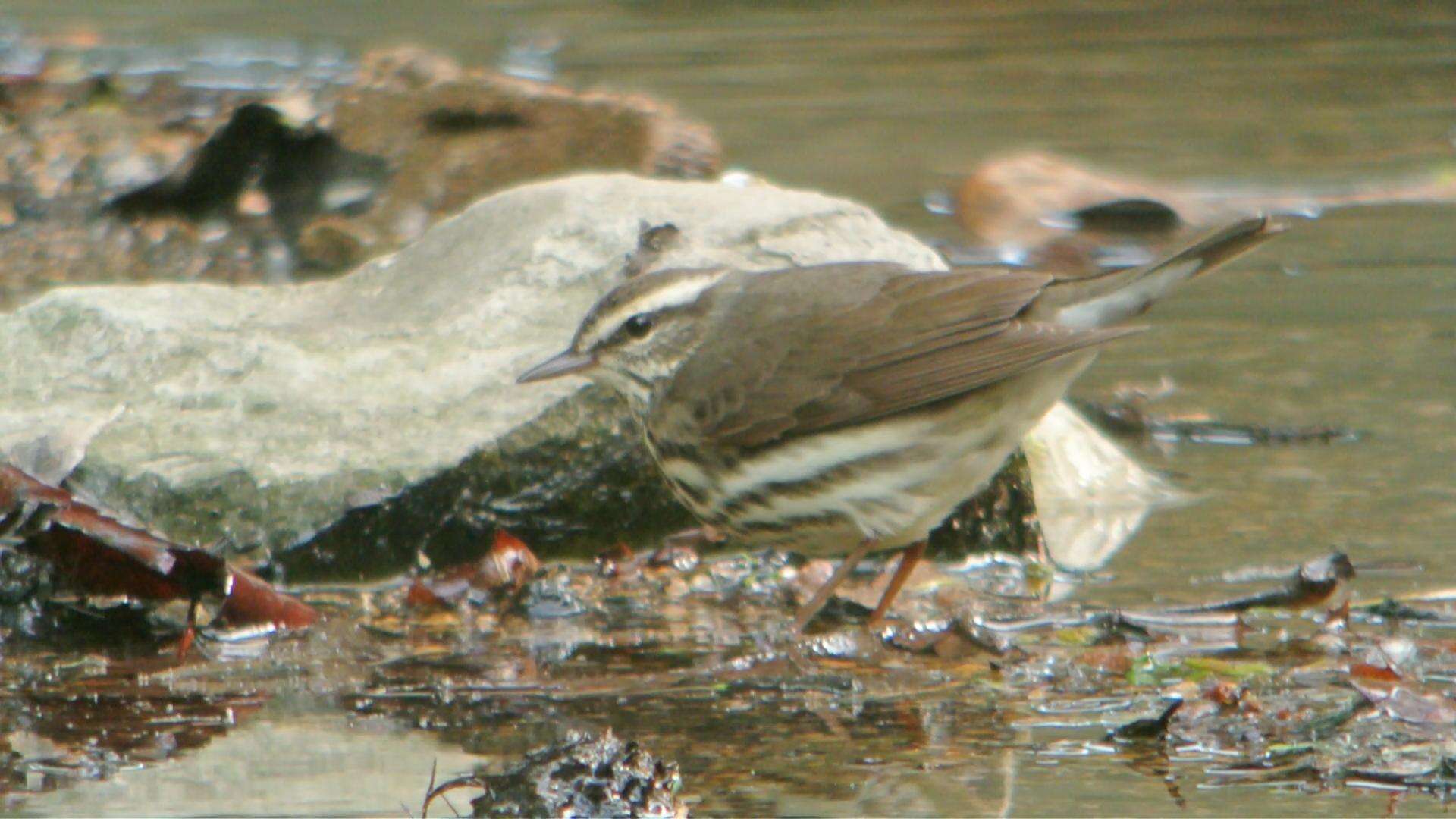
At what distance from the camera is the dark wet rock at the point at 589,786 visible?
315cm

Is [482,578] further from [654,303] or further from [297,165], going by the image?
[297,165]

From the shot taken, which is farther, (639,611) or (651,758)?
(639,611)

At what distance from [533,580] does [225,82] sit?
1008cm

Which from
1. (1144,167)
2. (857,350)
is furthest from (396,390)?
(1144,167)

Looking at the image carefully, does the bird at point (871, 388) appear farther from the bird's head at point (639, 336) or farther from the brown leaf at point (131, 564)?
the brown leaf at point (131, 564)

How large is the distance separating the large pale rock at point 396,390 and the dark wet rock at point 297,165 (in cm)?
358

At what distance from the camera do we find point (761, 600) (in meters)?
5.02

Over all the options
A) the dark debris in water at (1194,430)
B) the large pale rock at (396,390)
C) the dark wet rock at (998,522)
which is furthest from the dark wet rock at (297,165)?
the dark wet rock at (998,522)

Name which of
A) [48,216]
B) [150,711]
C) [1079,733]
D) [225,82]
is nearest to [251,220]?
[48,216]

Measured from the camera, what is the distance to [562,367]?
4961 millimetres

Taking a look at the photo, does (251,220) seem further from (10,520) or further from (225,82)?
(10,520)

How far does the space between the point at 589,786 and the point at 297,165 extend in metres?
7.86

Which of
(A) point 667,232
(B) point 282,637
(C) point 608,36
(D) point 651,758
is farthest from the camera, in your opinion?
(C) point 608,36

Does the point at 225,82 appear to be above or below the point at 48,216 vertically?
above
